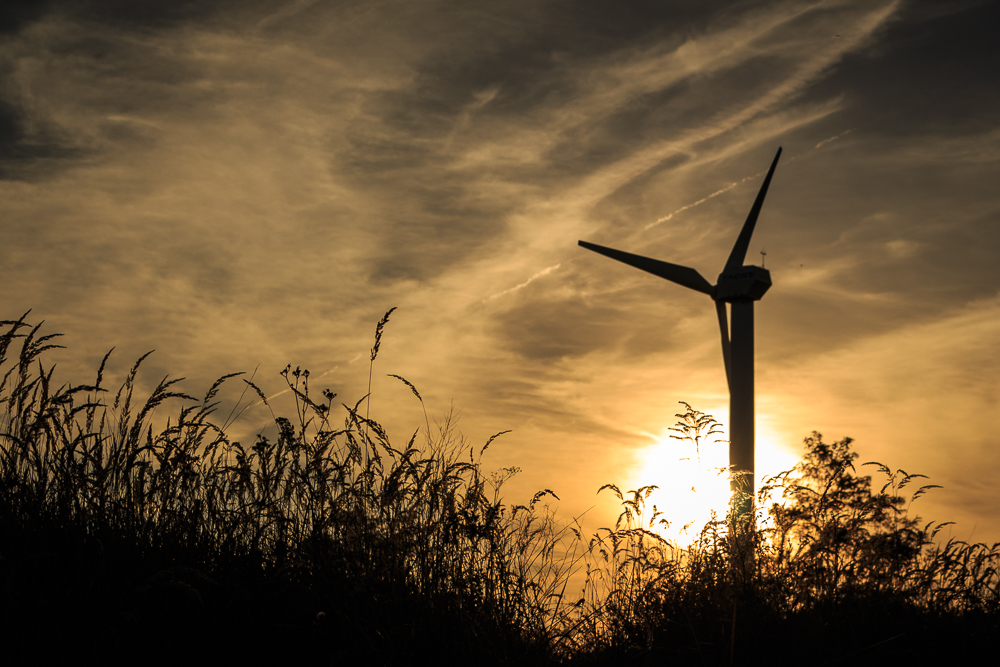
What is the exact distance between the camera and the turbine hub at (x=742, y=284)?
25.8m

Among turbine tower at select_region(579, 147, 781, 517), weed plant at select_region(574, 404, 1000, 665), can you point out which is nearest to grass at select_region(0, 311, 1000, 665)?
weed plant at select_region(574, 404, 1000, 665)

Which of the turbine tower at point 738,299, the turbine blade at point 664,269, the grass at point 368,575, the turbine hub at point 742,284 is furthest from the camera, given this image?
the turbine hub at point 742,284

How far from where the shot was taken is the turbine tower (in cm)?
2377

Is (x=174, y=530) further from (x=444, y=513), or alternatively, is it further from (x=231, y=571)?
(x=444, y=513)

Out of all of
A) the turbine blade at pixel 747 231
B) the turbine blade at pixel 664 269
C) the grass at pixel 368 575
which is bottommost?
the grass at pixel 368 575

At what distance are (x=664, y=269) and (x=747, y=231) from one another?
12.4 ft

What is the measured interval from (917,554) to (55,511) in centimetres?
728

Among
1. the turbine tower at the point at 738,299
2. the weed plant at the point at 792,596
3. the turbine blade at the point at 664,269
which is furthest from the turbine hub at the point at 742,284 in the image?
the weed plant at the point at 792,596

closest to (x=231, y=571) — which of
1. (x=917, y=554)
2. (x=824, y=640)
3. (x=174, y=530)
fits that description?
(x=174, y=530)

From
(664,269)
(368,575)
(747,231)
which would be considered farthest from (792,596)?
(747,231)

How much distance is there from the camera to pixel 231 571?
5156 mm

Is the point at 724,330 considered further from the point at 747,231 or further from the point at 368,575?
the point at 368,575

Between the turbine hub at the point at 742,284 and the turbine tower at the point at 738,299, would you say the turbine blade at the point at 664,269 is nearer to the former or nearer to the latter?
the turbine tower at the point at 738,299

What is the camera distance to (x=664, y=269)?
82.1 ft
